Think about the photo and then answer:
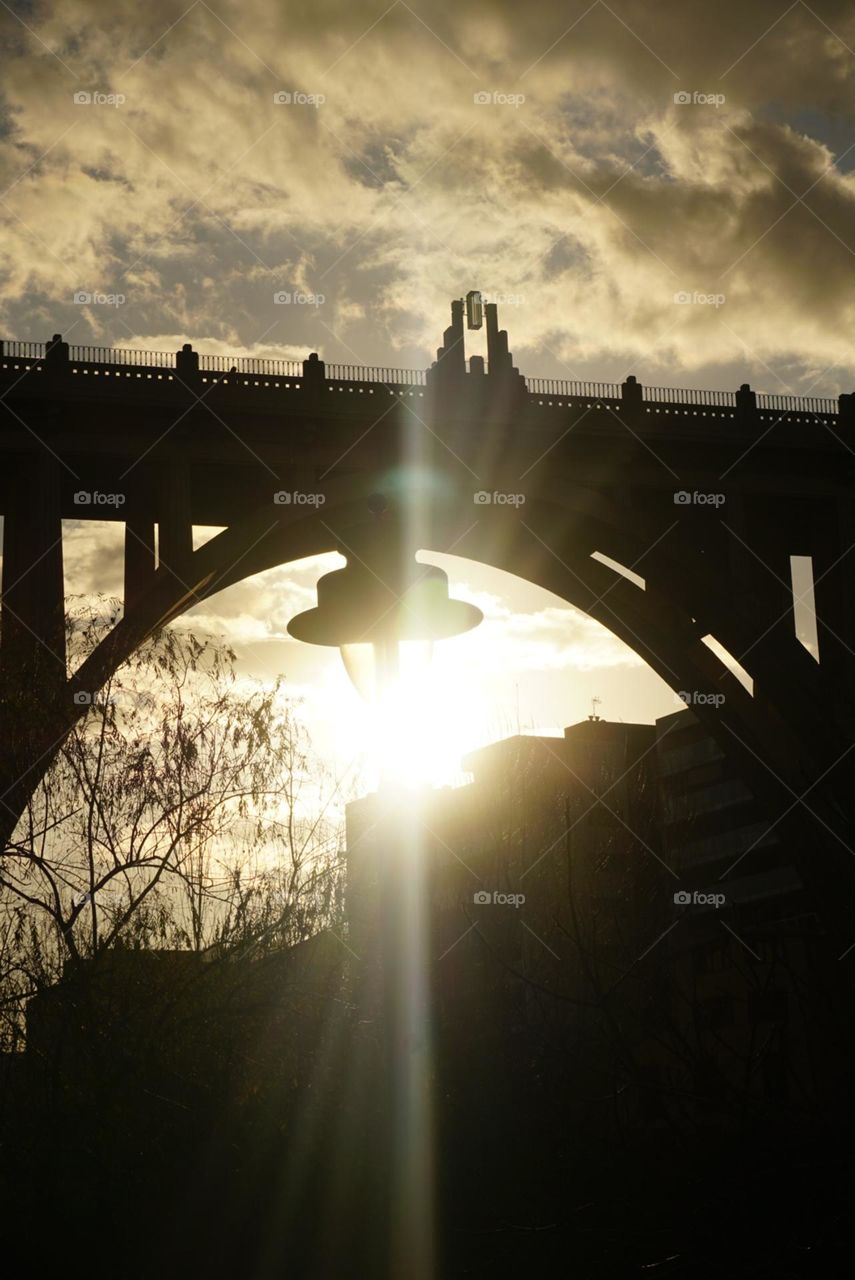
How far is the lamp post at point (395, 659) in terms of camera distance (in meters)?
6.40

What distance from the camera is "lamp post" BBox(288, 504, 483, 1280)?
6.40m

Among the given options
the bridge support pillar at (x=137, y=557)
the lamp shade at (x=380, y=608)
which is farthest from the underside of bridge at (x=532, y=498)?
the lamp shade at (x=380, y=608)

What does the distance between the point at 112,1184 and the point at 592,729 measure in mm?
65525

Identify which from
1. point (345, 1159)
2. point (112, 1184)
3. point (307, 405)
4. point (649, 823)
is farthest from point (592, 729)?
point (112, 1184)

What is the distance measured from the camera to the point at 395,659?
22.5 ft

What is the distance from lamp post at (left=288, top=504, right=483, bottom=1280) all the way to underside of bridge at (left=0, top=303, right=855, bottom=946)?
13769 mm

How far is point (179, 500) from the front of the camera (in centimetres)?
2208

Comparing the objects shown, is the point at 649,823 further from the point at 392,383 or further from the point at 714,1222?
the point at 714,1222

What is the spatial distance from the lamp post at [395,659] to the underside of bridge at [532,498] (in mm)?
13769

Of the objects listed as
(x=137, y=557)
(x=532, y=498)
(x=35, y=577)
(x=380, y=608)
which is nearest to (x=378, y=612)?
(x=380, y=608)

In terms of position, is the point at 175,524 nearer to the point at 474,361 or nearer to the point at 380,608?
the point at 474,361

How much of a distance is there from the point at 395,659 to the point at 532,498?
60.7 ft

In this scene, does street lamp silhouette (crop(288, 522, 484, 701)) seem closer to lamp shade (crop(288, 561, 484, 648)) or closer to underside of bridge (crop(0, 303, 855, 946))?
lamp shade (crop(288, 561, 484, 648))

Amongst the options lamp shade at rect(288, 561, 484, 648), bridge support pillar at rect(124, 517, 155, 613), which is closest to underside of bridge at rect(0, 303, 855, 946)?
bridge support pillar at rect(124, 517, 155, 613)
